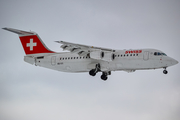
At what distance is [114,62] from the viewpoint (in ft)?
100

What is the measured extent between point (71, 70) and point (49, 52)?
4.64 m

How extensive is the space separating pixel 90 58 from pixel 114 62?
130 inches

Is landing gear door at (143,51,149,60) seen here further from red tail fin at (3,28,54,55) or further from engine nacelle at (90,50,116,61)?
red tail fin at (3,28,54,55)

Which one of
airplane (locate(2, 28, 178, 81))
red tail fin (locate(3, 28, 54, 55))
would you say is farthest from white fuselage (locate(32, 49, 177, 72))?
red tail fin (locate(3, 28, 54, 55))

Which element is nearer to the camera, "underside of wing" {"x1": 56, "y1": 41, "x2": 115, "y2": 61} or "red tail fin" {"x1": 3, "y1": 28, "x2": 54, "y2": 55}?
"underside of wing" {"x1": 56, "y1": 41, "x2": 115, "y2": 61}

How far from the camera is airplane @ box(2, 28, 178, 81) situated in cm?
2916

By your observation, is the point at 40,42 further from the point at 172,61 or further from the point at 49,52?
the point at 172,61

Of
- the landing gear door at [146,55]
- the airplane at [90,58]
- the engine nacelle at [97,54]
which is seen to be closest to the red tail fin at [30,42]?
the airplane at [90,58]

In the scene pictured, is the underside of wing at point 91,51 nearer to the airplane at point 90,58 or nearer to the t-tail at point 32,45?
the airplane at point 90,58

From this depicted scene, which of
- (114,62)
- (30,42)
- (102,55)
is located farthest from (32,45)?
(114,62)

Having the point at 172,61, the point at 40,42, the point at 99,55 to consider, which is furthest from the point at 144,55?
the point at 40,42

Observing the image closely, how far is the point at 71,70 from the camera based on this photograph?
33.4 meters

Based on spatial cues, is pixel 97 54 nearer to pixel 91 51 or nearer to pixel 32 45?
pixel 91 51

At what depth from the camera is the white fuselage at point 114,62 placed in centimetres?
2891
